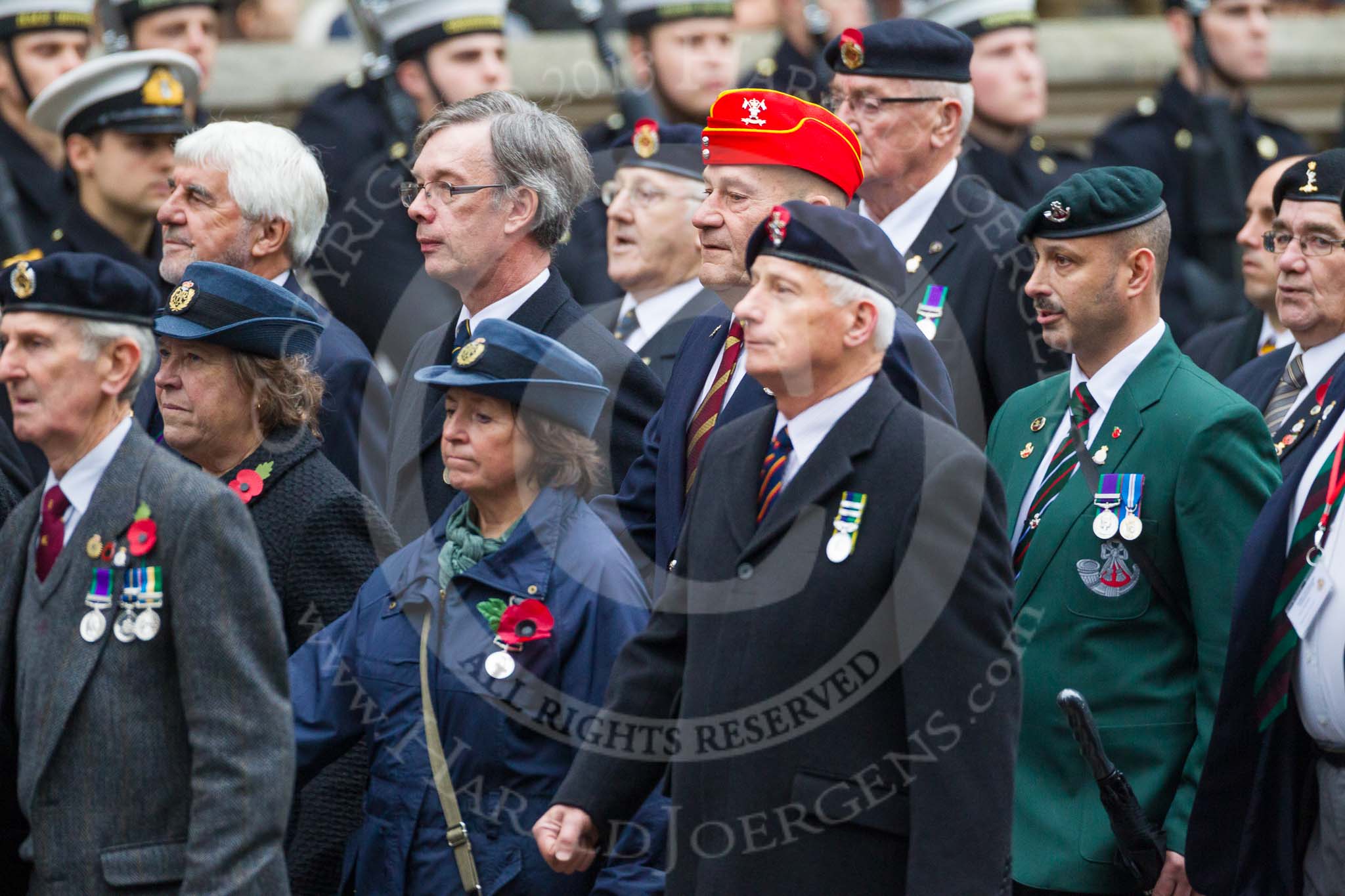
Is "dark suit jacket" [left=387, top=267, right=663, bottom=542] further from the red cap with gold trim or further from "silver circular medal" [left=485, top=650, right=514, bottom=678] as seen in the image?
"silver circular medal" [left=485, top=650, right=514, bottom=678]

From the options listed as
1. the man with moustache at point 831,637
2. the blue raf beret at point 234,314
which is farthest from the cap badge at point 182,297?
the man with moustache at point 831,637

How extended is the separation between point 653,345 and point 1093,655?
7.85 feet

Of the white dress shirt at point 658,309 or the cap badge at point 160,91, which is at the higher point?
the cap badge at point 160,91

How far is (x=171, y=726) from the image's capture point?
4.20m

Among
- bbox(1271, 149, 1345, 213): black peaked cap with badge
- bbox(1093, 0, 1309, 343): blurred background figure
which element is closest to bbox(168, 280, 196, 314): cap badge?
bbox(1271, 149, 1345, 213): black peaked cap with badge

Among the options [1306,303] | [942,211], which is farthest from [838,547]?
[942,211]

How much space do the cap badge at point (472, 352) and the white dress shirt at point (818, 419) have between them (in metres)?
0.85

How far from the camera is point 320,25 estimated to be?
514 inches

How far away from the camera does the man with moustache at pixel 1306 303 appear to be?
5.89 meters

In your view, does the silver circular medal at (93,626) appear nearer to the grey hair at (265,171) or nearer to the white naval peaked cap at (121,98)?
the grey hair at (265,171)

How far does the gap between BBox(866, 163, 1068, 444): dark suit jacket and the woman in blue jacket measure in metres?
1.72

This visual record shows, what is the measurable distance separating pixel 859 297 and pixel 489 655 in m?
1.15

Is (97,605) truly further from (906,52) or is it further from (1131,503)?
(906,52)

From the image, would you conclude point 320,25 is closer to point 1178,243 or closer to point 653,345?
point 1178,243
